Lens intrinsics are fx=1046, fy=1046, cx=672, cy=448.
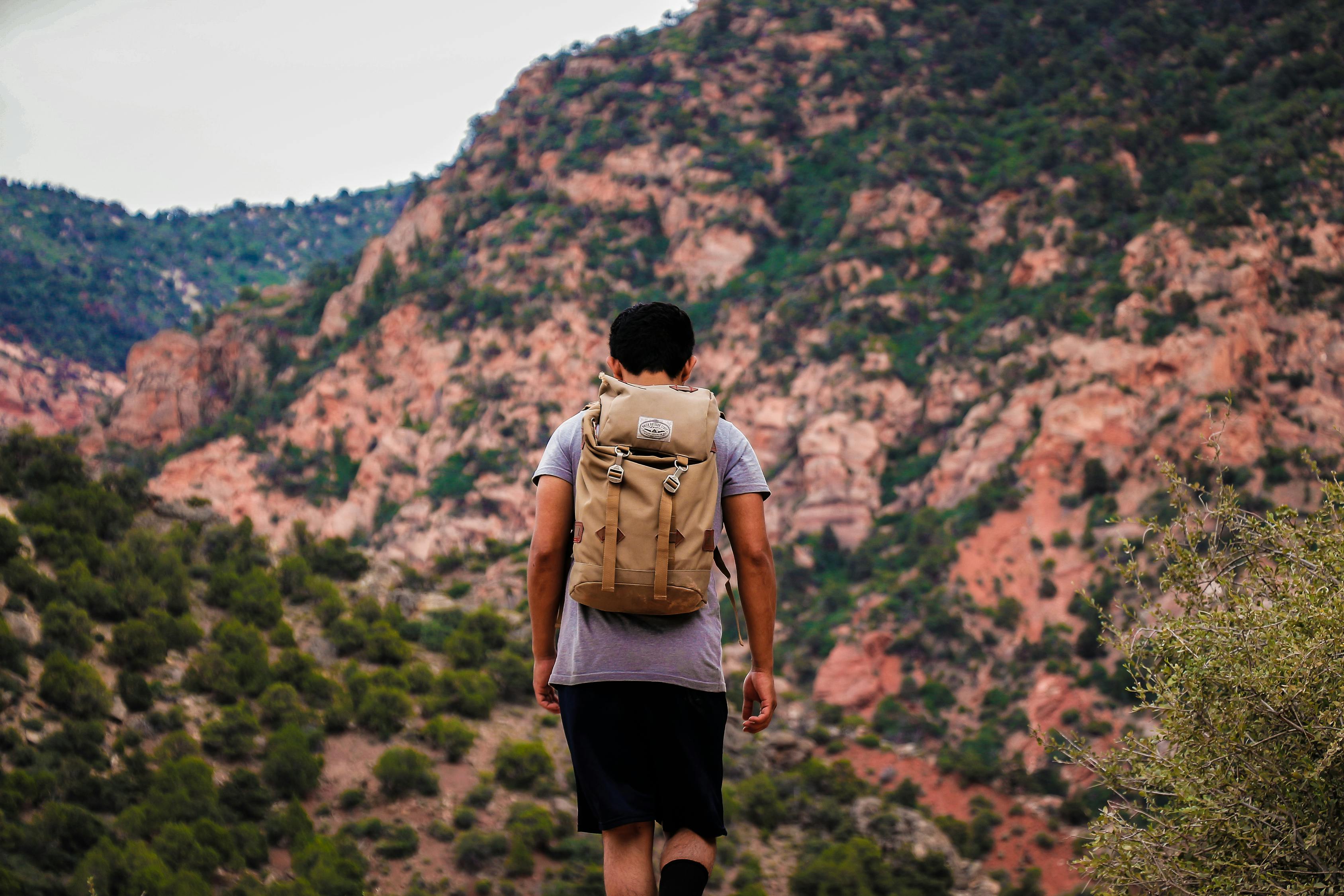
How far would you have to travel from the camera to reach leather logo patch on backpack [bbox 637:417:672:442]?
3041 millimetres

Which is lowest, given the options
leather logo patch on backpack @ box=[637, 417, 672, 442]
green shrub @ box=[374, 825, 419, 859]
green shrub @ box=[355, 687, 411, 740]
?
green shrub @ box=[374, 825, 419, 859]

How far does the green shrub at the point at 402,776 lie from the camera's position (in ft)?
49.3

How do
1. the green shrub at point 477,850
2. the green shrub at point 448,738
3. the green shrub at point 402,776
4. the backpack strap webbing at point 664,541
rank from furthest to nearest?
the green shrub at point 448,738 → the green shrub at point 402,776 → the green shrub at point 477,850 → the backpack strap webbing at point 664,541

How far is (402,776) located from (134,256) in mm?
89344

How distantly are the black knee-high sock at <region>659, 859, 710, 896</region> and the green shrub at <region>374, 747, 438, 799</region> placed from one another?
1306cm

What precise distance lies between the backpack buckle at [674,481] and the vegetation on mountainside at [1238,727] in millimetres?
3415

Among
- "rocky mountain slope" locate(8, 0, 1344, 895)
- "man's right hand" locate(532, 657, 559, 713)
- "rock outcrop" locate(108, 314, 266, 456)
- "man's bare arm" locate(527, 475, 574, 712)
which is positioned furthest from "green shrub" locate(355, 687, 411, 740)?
"rock outcrop" locate(108, 314, 266, 456)

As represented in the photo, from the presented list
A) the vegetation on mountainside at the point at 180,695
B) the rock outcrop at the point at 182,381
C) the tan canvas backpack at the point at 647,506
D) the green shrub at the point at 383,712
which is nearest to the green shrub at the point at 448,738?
the vegetation on mountainside at the point at 180,695

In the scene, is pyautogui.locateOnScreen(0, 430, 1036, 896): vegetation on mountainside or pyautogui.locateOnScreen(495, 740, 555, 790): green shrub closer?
pyautogui.locateOnScreen(0, 430, 1036, 896): vegetation on mountainside

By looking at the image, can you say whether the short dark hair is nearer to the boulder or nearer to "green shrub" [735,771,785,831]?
"green shrub" [735,771,785,831]

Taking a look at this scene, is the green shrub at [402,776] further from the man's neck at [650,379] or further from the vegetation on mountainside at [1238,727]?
the man's neck at [650,379]

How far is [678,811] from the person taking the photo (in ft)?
10.3

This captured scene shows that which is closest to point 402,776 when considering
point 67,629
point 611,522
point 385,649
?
point 385,649

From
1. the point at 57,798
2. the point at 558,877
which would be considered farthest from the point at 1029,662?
the point at 57,798
